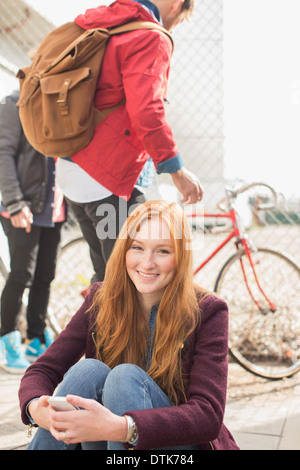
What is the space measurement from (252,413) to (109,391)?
1.42 m

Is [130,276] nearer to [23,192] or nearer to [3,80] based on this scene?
[23,192]

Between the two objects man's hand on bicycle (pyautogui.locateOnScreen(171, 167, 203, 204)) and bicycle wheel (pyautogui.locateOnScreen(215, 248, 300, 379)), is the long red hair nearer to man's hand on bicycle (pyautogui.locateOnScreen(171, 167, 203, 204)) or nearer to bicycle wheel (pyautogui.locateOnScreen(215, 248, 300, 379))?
man's hand on bicycle (pyautogui.locateOnScreen(171, 167, 203, 204))

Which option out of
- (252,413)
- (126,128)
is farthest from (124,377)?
(252,413)

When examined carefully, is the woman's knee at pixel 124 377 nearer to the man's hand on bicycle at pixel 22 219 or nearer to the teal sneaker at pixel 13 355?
the man's hand on bicycle at pixel 22 219

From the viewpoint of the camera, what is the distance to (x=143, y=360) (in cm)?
162

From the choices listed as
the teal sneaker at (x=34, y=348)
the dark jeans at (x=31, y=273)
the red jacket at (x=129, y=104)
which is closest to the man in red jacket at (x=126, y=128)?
the red jacket at (x=129, y=104)

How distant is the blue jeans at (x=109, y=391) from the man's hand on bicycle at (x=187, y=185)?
3.14 feet

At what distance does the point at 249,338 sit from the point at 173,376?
1902mm

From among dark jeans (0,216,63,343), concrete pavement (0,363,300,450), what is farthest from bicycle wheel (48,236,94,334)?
concrete pavement (0,363,300,450)

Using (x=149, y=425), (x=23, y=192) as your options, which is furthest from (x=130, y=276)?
(x=23, y=192)

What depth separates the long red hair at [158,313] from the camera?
1516 mm

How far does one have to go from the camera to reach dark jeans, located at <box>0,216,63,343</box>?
303 centimetres

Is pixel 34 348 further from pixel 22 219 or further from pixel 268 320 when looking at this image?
pixel 268 320

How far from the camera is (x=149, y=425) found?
1274 millimetres
